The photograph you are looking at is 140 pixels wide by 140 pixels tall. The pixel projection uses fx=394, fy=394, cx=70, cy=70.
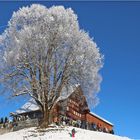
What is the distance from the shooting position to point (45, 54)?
44844 mm

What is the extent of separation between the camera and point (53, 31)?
45.1m

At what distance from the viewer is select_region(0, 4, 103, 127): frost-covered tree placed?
146 ft

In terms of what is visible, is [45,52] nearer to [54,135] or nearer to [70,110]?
[54,135]

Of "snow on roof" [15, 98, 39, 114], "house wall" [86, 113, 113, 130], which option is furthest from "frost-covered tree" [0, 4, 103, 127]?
"house wall" [86, 113, 113, 130]

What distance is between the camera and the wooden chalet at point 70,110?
5069 cm

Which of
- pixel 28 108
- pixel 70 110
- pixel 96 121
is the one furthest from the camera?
pixel 96 121

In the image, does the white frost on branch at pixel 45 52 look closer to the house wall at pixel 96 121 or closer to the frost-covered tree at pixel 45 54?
the frost-covered tree at pixel 45 54

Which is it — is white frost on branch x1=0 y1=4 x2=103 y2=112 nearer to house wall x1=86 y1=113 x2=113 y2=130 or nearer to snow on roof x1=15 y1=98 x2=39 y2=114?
snow on roof x1=15 y1=98 x2=39 y2=114

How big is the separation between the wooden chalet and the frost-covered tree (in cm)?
338

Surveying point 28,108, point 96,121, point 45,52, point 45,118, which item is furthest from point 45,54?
point 96,121

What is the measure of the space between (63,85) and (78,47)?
473cm

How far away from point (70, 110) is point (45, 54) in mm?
21088

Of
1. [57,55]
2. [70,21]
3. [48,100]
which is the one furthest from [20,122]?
[70,21]

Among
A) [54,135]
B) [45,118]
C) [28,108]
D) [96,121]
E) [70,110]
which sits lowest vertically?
[54,135]
